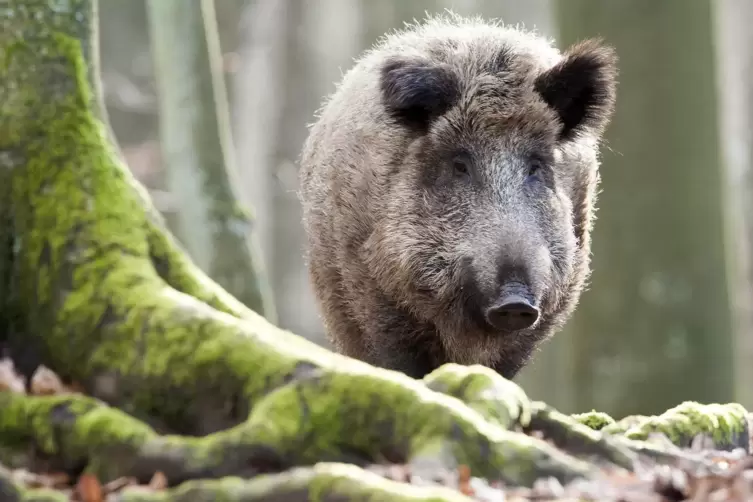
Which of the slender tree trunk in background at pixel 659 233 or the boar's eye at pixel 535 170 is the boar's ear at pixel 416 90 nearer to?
the boar's eye at pixel 535 170

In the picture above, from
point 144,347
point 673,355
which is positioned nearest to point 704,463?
point 144,347

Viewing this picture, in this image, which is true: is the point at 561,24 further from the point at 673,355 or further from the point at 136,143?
the point at 136,143

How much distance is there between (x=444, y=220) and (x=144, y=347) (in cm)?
296

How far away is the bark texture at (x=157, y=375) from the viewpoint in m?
3.81

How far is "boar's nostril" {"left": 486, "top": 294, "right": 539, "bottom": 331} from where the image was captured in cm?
592

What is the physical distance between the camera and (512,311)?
5.95 m

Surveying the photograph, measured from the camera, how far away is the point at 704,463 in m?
4.29

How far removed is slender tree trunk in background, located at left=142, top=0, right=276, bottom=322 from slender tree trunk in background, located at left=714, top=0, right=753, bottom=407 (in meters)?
4.65

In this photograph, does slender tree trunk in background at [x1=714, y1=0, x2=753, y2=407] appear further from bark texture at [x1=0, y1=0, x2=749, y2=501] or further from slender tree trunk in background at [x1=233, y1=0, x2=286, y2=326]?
slender tree trunk in background at [x1=233, y1=0, x2=286, y2=326]

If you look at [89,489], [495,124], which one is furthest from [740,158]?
[89,489]

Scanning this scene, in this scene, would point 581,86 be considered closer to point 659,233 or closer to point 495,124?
point 495,124

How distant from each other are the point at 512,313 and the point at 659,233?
4574 mm

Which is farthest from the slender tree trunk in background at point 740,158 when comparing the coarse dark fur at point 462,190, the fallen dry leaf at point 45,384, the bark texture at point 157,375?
the fallen dry leaf at point 45,384

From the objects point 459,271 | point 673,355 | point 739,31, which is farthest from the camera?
point 739,31
